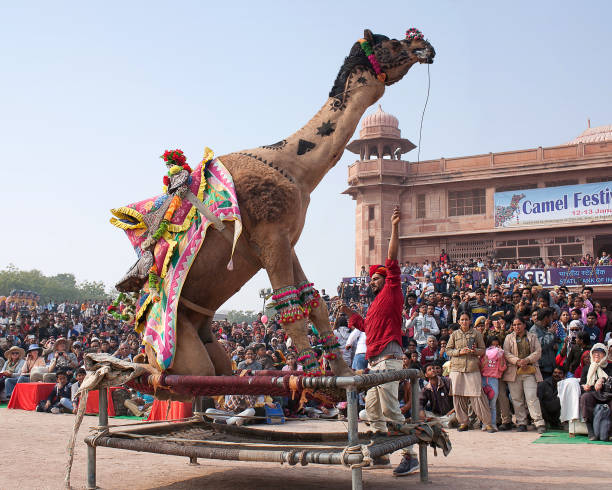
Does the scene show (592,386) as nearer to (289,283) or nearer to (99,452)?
(289,283)

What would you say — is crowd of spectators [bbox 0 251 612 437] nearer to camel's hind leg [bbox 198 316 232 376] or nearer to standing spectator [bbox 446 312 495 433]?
standing spectator [bbox 446 312 495 433]

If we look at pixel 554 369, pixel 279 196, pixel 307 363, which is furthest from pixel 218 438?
pixel 554 369

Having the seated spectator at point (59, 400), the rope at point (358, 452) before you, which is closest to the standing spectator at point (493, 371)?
the rope at point (358, 452)

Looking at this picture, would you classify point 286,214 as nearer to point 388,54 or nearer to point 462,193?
point 388,54

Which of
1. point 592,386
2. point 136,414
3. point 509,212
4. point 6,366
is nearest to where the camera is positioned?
point 592,386

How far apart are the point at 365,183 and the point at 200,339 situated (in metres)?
36.0

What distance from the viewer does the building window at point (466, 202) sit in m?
39.7

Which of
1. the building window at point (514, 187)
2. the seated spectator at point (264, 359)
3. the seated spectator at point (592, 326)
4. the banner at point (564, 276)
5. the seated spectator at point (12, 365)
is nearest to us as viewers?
the seated spectator at point (592, 326)

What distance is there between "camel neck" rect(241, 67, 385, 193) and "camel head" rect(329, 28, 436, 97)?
0.06m

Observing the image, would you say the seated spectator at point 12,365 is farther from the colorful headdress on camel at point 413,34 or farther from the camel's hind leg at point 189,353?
the colorful headdress on camel at point 413,34

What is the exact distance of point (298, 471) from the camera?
636 centimetres

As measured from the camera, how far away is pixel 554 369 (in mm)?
10633

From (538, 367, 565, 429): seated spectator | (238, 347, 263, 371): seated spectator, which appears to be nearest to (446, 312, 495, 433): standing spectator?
(538, 367, 565, 429): seated spectator

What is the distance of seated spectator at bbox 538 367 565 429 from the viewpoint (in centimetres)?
1018
